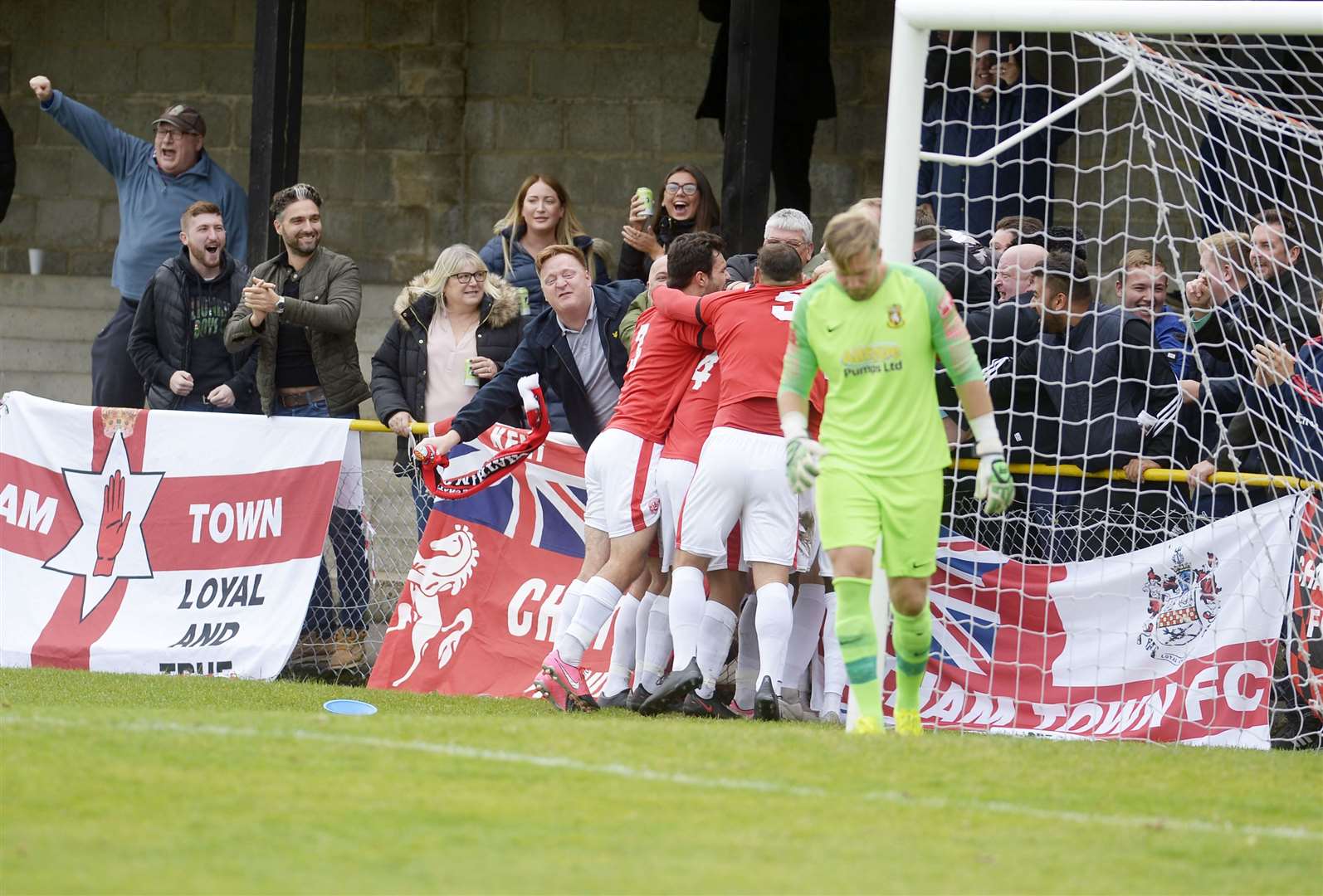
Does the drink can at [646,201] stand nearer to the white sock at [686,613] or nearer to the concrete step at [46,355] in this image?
the white sock at [686,613]

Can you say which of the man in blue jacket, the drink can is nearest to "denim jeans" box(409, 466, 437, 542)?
the man in blue jacket

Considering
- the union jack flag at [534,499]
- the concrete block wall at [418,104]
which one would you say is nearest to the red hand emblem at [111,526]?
the union jack flag at [534,499]

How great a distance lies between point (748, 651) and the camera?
8398 mm

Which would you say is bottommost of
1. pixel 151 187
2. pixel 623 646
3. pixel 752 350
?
pixel 623 646

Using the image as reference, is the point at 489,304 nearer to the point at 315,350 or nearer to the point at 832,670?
the point at 315,350

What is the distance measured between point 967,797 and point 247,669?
16.2 ft

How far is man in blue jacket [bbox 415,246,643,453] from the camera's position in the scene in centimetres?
896

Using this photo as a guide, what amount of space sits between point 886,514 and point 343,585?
378 centimetres

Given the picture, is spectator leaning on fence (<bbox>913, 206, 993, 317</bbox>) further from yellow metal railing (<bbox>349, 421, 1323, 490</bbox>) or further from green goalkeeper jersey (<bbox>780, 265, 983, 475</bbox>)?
green goalkeeper jersey (<bbox>780, 265, 983, 475</bbox>)

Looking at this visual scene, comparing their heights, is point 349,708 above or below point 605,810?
below

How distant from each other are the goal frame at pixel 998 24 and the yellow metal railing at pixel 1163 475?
1449 millimetres

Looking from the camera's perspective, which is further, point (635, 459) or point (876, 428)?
point (635, 459)

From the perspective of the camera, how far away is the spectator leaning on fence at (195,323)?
10.1m

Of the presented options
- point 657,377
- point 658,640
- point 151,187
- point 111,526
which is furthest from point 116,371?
point 658,640
